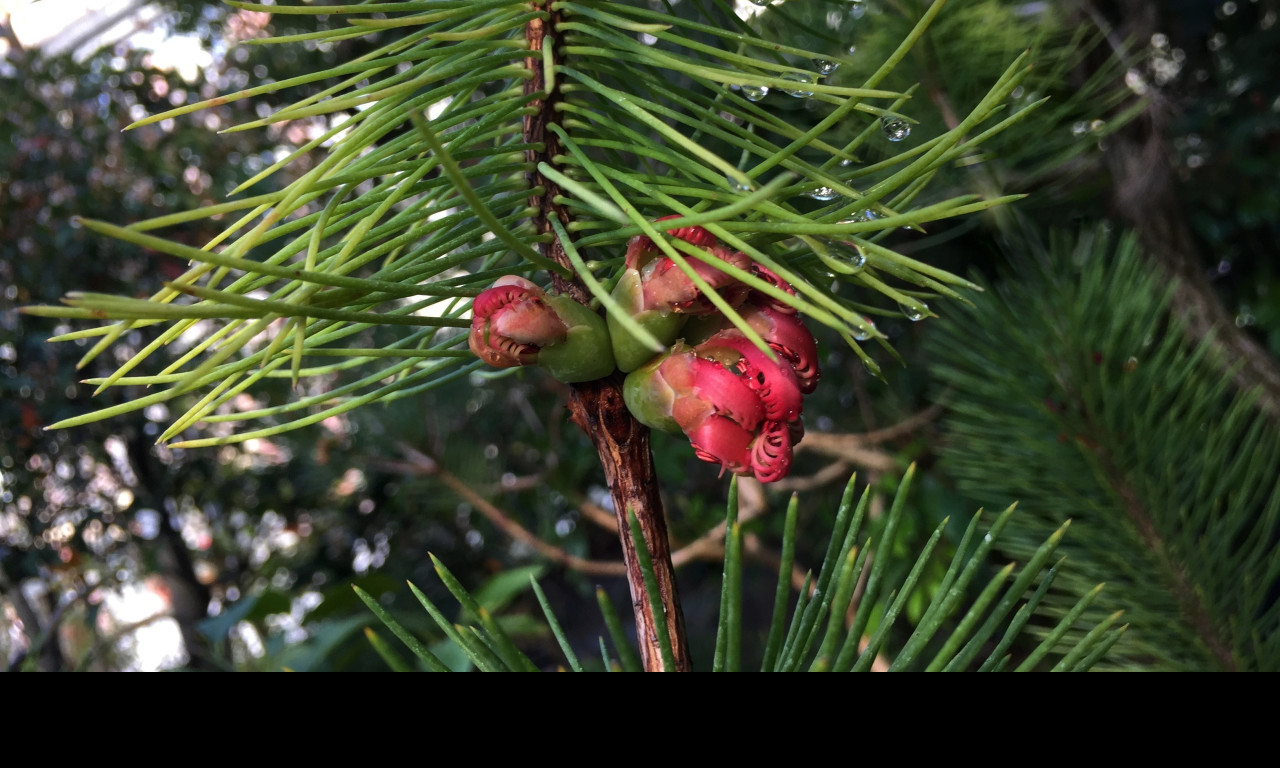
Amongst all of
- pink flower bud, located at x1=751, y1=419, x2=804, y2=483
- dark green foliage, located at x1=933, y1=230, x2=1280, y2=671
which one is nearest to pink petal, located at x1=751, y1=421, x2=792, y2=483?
pink flower bud, located at x1=751, y1=419, x2=804, y2=483

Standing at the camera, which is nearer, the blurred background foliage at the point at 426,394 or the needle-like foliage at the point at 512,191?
the needle-like foliage at the point at 512,191

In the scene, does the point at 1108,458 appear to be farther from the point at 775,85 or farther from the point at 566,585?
the point at 566,585

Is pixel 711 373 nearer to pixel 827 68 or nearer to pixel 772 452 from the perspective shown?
pixel 772 452

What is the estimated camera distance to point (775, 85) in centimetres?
16

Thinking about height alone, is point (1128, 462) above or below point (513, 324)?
below

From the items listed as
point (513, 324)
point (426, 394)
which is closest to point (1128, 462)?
point (513, 324)

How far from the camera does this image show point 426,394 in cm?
105

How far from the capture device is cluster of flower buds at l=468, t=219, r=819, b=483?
0.16 meters

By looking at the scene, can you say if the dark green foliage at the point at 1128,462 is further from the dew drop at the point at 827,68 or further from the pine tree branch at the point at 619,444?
the pine tree branch at the point at 619,444

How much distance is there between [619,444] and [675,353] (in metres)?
0.02

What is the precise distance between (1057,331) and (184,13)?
4.02ft

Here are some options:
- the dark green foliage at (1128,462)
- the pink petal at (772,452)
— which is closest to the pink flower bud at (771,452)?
the pink petal at (772,452)

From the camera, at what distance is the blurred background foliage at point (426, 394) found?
0.50m

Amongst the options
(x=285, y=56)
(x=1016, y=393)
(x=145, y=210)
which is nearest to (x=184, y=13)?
(x=285, y=56)
